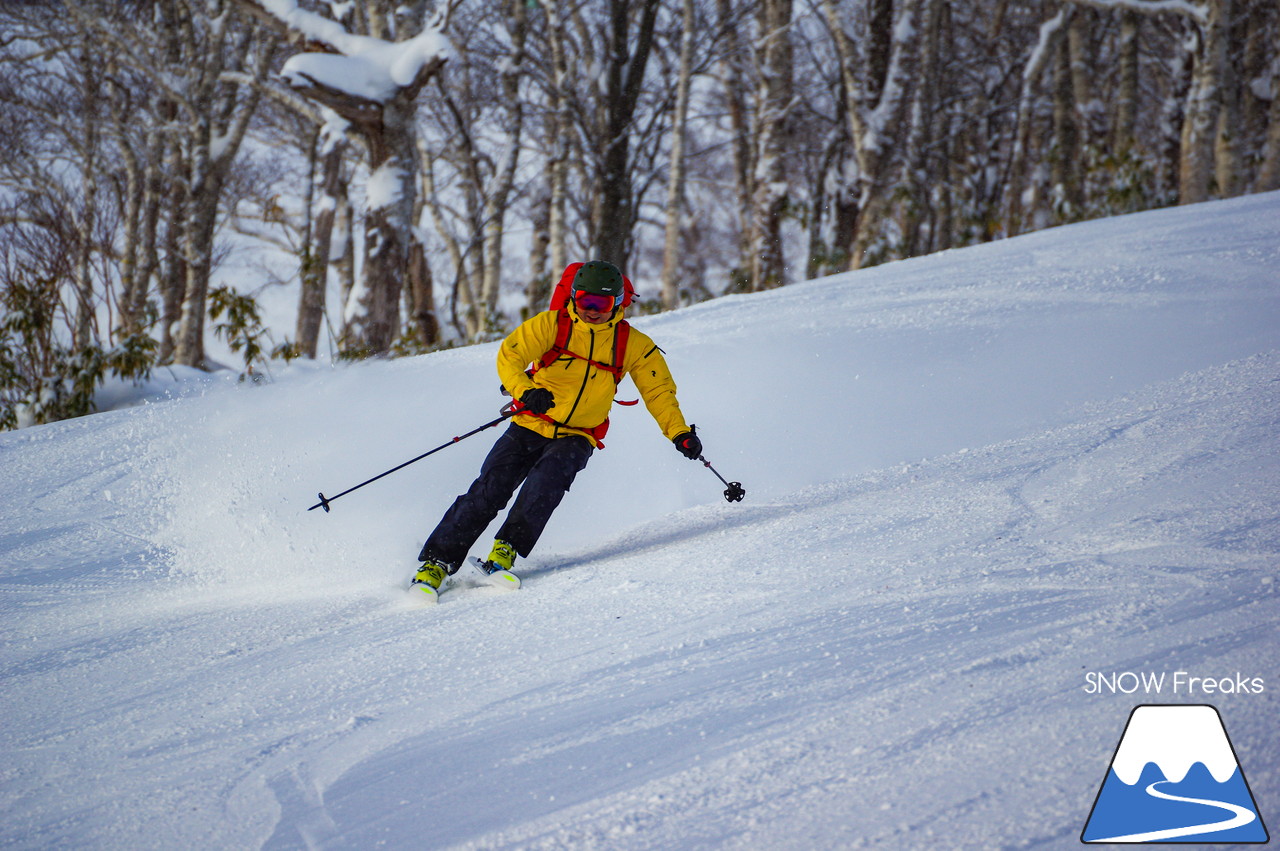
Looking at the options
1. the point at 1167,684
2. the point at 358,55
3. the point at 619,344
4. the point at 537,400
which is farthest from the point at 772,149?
the point at 1167,684

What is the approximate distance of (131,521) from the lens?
4.52 meters

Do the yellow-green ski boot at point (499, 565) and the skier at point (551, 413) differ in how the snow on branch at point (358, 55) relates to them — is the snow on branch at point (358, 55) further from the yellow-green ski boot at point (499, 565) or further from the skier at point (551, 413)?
the yellow-green ski boot at point (499, 565)

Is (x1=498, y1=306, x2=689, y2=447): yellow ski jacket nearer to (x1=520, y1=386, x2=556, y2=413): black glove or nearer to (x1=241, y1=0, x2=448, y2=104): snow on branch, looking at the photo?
(x1=520, y1=386, x2=556, y2=413): black glove

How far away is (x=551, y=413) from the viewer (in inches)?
142

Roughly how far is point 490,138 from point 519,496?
54.2 ft

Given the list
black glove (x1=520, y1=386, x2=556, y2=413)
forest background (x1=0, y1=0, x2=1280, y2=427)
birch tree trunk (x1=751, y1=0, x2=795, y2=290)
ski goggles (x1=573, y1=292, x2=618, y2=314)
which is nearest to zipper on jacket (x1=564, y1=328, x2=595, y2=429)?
ski goggles (x1=573, y1=292, x2=618, y2=314)

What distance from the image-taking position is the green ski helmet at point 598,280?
341 cm

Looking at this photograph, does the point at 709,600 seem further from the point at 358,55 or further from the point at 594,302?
the point at 358,55

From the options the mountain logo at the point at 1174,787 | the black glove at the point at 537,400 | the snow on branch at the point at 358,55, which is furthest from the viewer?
the snow on branch at the point at 358,55

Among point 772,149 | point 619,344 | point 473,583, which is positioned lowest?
point 473,583

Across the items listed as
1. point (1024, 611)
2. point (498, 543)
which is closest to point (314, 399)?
point (498, 543)

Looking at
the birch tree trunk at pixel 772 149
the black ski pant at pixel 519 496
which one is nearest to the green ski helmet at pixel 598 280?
the black ski pant at pixel 519 496

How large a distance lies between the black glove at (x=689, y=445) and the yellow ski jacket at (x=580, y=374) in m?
0.05

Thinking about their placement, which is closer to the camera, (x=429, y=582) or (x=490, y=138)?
(x=429, y=582)
